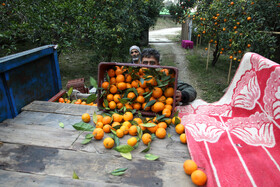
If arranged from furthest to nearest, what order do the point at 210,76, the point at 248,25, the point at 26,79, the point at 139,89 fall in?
1. the point at 210,76
2. the point at 248,25
3. the point at 26,79
4. the point at 139,89

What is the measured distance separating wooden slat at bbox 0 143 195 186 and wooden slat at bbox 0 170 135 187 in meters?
0.04

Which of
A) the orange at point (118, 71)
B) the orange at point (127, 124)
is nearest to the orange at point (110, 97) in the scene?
the orange at point (118, 71)

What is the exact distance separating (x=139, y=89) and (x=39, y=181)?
1106 millimetres

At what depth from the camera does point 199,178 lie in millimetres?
1151

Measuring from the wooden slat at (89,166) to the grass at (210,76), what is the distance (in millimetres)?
4431

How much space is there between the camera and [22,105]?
224cm

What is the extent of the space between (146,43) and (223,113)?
11685 millimetres

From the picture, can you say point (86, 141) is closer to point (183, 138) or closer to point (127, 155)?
point (127, 155)

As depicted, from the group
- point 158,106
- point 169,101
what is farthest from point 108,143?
point 169,101

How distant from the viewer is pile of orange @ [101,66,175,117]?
6.07ft

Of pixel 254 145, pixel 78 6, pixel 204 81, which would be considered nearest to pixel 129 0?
pixel 78 6

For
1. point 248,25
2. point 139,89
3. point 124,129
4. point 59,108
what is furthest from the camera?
point 248,25

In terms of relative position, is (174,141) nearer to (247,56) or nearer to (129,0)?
(247,56)

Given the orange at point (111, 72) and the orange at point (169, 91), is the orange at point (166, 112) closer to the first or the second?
the orange at point (169, 91)
